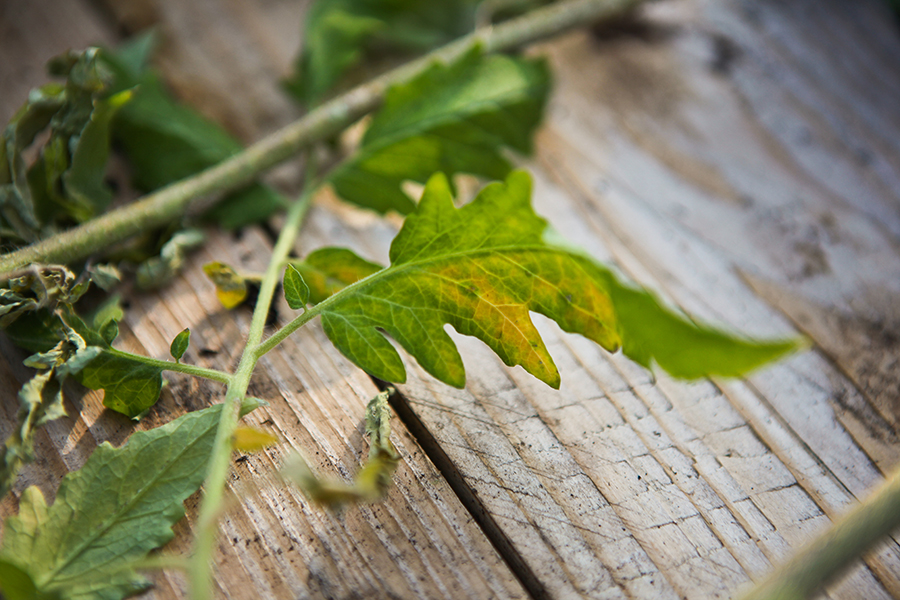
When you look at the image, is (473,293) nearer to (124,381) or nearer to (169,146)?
(124,381)

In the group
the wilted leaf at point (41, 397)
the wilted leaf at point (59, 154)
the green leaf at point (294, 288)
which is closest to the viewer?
the wilted leaf at point (41, 397)

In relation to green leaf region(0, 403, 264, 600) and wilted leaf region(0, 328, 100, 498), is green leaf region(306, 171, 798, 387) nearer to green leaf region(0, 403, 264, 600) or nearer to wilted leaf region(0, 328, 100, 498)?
green leaf region(0, 403, 264, 600)

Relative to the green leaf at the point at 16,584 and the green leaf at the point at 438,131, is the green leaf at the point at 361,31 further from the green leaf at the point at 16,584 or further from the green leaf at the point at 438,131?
the green leaf at the point at 16,584

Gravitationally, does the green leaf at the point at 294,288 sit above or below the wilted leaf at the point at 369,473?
above

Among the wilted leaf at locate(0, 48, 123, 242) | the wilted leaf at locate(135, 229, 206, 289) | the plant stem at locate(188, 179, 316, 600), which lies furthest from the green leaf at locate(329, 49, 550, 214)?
the wilted leaf at locate(0, 48, 123, 242)

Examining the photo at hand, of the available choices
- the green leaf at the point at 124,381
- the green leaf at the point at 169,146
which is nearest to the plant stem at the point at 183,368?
the green leaf at the point at 124,381

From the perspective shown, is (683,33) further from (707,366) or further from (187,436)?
(187,436)
